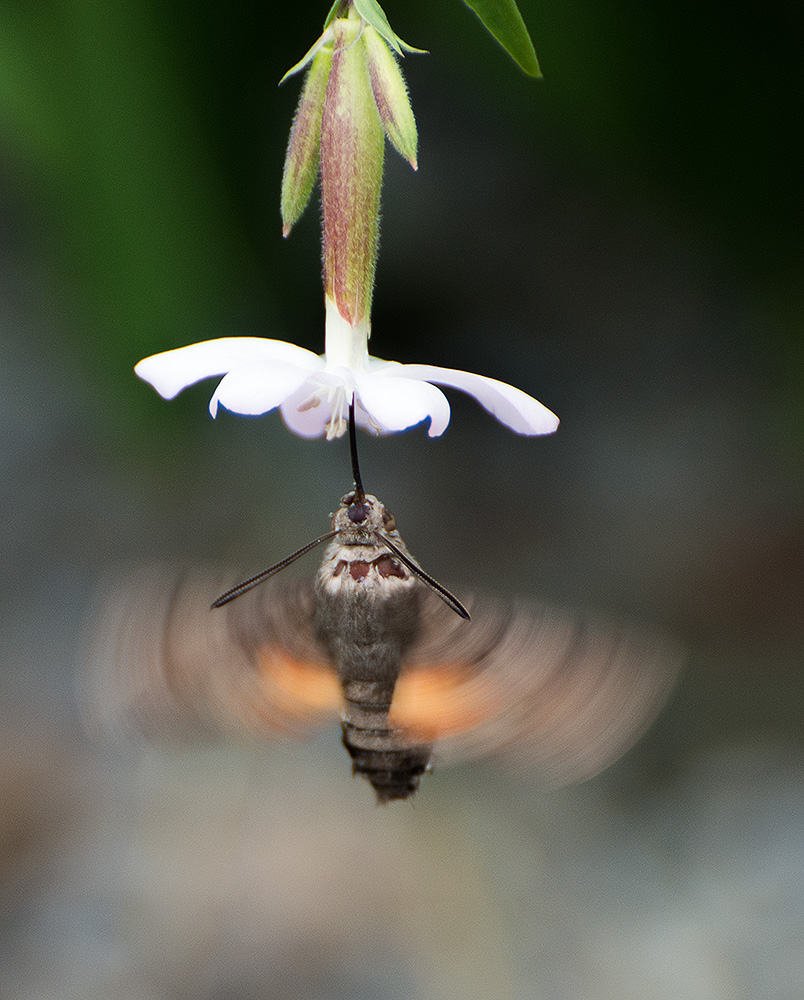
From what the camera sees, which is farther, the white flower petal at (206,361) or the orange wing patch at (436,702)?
the orange wing patch at (436,702)

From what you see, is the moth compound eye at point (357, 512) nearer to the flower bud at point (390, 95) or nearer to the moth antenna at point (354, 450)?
the moth antenna at point (354, 450)

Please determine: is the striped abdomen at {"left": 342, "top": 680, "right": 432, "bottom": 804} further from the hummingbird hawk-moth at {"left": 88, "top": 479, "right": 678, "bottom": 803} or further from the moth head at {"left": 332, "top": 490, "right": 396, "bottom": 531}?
the moth head at {"left": 332, "top": 490, "right": 396, "bottom": 531}

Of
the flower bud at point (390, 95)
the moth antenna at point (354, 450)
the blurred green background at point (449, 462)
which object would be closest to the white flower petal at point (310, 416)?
the moth antenna at point (354, 450)

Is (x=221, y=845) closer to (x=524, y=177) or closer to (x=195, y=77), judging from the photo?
(x=195, y=77)

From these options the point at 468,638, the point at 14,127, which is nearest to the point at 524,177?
the point at 14,127

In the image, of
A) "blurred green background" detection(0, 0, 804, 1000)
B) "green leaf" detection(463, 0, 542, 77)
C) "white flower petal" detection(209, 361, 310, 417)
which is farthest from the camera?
"blurred green background" detection(0, 0, 804, 1000)

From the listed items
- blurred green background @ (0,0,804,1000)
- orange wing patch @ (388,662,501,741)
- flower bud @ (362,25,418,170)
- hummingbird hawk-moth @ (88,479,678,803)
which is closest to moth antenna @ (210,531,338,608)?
hummingbird hawk-moth @ (88,479,678,803)
